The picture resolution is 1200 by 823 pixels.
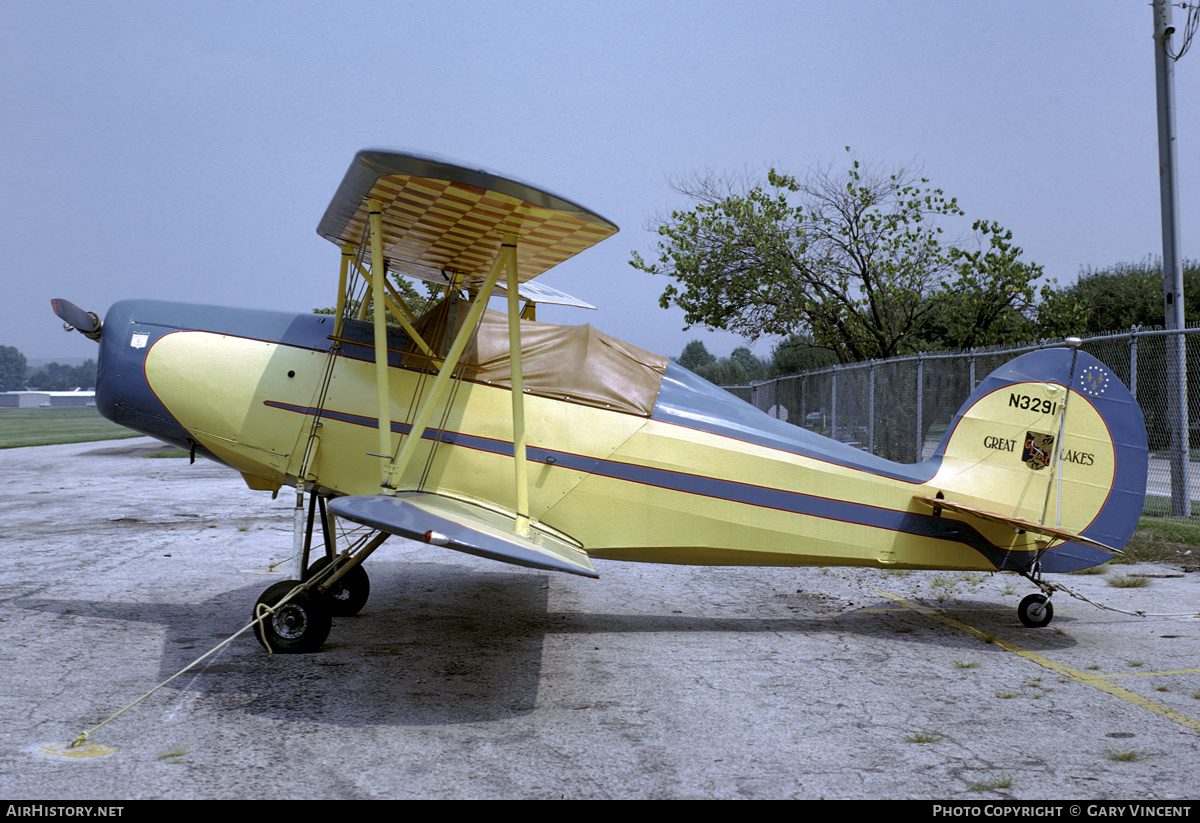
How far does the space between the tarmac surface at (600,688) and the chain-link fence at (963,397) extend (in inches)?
120

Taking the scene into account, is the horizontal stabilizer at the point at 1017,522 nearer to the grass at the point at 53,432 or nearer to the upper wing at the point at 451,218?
the upper wing at the point at 451,218

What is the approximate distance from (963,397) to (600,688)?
1042 cm

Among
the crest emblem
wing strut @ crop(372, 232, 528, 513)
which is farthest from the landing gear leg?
the crest emblem

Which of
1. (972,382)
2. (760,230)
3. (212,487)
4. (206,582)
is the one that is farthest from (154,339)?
(760,230)

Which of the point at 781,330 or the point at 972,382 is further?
the point at 781,330

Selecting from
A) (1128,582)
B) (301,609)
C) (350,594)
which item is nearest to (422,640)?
(301,609)

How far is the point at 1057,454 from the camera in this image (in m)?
5.72

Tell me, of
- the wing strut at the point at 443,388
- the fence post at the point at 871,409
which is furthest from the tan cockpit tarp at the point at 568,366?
the fence post at the point at 871,409

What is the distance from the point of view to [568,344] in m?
5.59

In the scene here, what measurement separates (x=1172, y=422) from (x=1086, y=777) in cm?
826

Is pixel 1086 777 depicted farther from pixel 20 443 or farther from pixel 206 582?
pixel 20 443

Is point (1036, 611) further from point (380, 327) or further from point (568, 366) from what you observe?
point (380, 327)

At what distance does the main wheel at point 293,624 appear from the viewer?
4.88 meters

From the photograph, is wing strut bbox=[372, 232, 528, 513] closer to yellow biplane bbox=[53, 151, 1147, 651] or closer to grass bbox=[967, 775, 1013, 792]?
yellow biplane bbox=[53, 151, 1147, 651]
